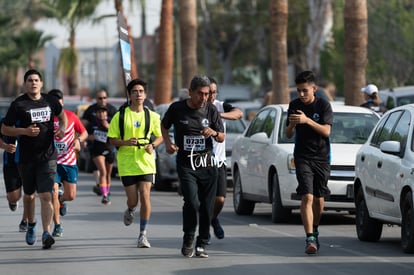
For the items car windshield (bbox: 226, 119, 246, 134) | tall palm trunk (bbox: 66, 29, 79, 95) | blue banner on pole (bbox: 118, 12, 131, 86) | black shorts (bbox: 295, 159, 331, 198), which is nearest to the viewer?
black shorts (bbox: 295, 159, 331, 198)

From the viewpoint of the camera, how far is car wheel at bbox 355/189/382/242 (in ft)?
47.3

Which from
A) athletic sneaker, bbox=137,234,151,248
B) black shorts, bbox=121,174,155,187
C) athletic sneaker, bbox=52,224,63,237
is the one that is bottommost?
athletic sneaker, bbox=52,224,63,237

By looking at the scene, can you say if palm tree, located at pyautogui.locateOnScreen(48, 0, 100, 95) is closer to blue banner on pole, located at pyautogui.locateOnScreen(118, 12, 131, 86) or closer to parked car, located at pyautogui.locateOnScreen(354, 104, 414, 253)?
blue banner on pole, located at pyautogui.locateOnScreen(118, 12, 131, 86)

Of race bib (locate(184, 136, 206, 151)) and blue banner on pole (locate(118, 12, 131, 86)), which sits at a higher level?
blue banner on pole (locate(118, 12, 131, 86))

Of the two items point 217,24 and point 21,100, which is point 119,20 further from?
point 217,24

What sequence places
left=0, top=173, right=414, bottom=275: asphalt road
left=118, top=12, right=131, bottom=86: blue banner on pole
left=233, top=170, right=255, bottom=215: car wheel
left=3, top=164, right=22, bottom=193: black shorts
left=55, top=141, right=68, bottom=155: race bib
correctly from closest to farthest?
left=0, top=173, right=414, bottom=275: asphalt road < left=3, top=164, right=22, bottom=193: black shorts < left=55, top=141, right=68, bottom=155: race bib < left=118, top=12, right=131, bottom=86: blue banner on pole < left=233, top=170, right=255, bottom=215: car wheel

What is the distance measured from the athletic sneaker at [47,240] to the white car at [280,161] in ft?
13.1

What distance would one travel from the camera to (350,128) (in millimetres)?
17859

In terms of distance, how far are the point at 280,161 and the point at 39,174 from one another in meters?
4.22

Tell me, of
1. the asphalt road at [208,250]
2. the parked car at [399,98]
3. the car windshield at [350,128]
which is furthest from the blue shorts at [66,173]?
the parked car at [399,98]

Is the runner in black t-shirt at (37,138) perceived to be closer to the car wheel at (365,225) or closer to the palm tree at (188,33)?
the car wheel at (365,225)

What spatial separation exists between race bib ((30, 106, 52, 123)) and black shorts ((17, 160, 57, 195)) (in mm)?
465

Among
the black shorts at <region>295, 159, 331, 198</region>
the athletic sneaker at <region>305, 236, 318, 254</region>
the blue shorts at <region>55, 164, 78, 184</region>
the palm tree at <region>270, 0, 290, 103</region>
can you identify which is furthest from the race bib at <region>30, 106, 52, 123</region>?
the palm tree at <region>270, 0, 290, 103</region>

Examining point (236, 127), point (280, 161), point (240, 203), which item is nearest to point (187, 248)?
point (280, 161)
